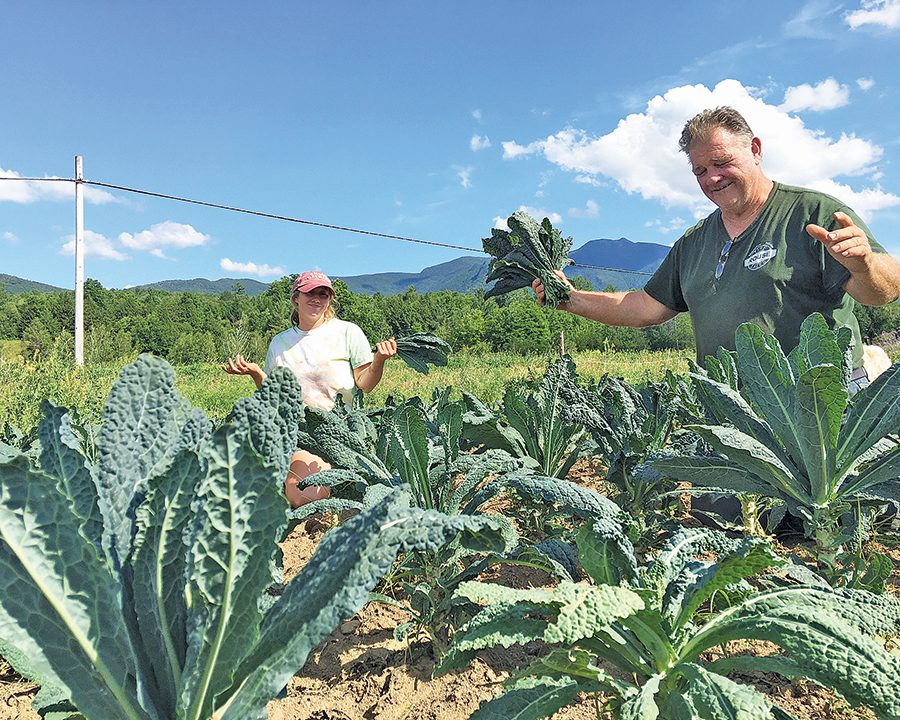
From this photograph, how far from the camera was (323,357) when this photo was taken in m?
3.56

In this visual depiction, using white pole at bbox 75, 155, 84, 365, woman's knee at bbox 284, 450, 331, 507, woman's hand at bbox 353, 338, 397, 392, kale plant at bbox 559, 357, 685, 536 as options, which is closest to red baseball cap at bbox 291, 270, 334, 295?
woman's hand at bbox 353, 338, 397, 392

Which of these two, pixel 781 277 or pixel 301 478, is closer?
pixel 781 277

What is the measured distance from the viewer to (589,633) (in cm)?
77

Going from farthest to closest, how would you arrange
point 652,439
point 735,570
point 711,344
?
point 711,344, point 652,439, point 735,570

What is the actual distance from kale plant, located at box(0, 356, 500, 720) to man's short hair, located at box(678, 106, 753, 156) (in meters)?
2.52

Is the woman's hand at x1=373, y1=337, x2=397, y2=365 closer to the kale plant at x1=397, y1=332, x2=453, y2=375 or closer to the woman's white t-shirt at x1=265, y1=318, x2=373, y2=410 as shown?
the kale plant at x1=397, y1=332, x2=453, y2=375

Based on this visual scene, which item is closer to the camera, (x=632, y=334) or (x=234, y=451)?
(x=234, y=451)

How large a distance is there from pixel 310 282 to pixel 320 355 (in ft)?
1.53

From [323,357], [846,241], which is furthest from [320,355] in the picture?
[846,241]

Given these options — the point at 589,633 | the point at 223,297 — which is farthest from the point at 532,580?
the point at 223,297

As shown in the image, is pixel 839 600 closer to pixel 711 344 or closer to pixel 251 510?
pixel 251 510

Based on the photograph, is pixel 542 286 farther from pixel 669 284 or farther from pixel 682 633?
pixel 682 633

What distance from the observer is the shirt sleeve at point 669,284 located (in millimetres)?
3207

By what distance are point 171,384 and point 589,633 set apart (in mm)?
784
